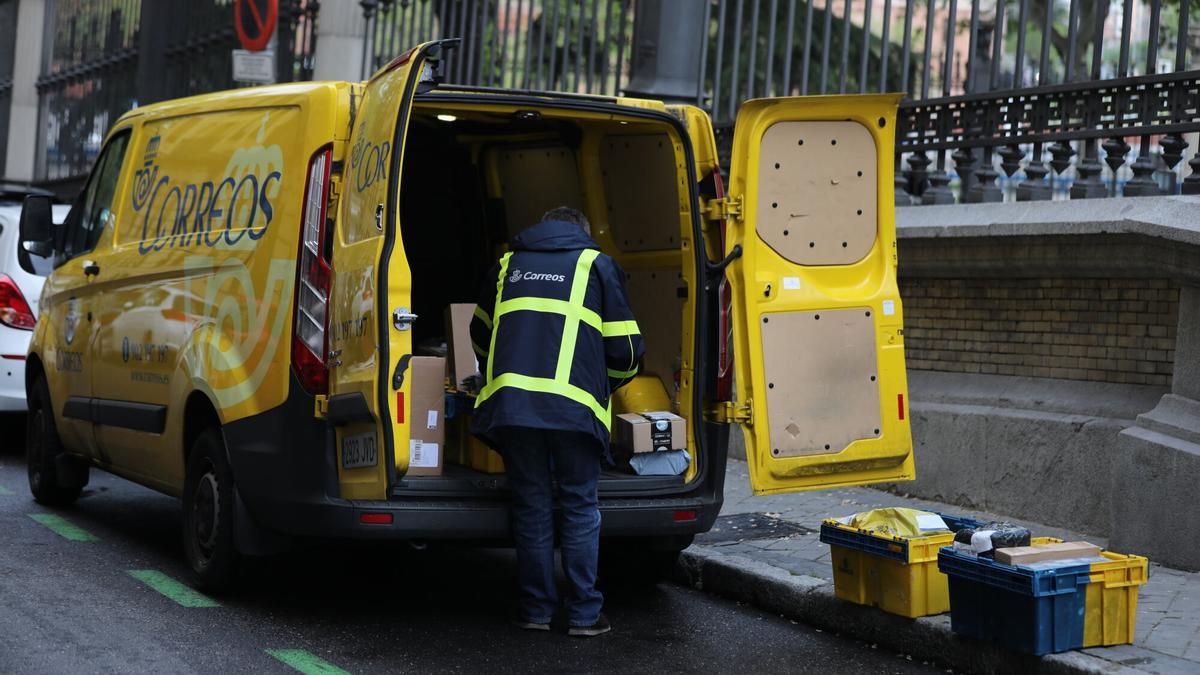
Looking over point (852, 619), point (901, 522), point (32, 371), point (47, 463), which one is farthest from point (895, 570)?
point (32, 371)

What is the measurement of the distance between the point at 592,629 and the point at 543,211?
2559 millimetres

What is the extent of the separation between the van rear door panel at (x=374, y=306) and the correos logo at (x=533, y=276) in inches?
22.1

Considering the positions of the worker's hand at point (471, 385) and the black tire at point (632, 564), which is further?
the black tire at point (632, 564)

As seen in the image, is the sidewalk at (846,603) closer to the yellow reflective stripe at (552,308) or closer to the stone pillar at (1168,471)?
the stone pillar at (1168,471)

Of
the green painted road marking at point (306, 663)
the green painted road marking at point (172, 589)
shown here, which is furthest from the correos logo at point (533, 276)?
the green painted road marking at point (172, 589)

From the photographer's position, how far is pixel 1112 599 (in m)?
5.60

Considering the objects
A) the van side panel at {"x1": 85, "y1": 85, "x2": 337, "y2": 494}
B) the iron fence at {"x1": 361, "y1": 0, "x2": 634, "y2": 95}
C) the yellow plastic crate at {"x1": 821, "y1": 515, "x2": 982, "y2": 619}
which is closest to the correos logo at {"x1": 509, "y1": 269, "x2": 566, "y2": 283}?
the van side panel at {"x1": 85, "y1": 85, "x2": 337, "y2": 494}

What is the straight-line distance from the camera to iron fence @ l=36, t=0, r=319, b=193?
59.5ft

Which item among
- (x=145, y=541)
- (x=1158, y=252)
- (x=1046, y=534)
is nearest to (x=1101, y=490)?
(x=1046, y=534)

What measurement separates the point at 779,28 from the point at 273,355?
5728 millimetres

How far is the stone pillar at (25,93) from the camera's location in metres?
30.0

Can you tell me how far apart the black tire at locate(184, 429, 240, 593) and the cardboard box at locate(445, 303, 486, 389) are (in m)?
1.00

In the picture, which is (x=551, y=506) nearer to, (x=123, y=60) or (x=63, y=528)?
(x=63, y=528)

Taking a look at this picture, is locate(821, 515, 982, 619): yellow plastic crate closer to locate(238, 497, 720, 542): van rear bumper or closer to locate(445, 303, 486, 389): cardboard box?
locate(238, 497, 720, 542): van rear bumper
